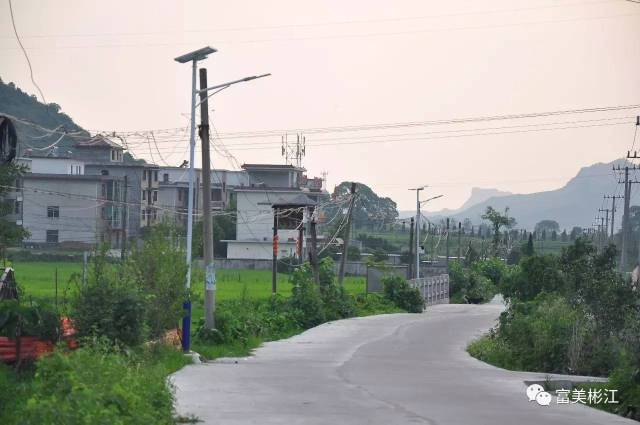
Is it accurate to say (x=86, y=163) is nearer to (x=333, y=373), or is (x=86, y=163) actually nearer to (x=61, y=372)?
(x=333, y=373)

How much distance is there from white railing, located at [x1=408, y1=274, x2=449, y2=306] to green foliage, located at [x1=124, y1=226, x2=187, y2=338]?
3762 centimetres

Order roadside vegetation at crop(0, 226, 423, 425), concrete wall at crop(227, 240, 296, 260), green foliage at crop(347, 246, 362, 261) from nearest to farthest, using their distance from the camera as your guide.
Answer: roadside vegetation at crop(0, 226, 423, 425) → concrete wall at crop(227, 240, 296, 260) → green foliage at crop(347, 246, 362, 261)

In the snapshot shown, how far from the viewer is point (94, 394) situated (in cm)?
999

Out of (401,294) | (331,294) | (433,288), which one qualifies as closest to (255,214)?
(433,288)

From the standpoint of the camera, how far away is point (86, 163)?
9169cm

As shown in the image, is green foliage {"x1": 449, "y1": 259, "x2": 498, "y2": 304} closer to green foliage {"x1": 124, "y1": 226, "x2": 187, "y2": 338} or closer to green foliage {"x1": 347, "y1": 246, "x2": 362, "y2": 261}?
green foliage {"x1": 347, "y1": 246, "x2": 362, "y2": 261}

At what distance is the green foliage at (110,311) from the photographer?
19.4 m

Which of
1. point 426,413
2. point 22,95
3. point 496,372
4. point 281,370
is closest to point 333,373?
point 281,370

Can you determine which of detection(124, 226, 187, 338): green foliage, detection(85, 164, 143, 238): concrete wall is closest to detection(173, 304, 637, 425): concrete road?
detection(124, 226, 187, 338): green foliage

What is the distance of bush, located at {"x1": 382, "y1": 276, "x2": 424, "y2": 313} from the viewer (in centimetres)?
5922

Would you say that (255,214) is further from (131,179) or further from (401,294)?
(401,294)

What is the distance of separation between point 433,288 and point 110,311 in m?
51.7

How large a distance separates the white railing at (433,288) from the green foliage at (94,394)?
49476 millimetres

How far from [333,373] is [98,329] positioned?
514 centimetres
